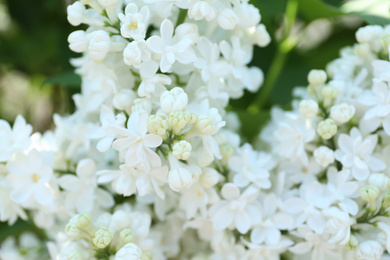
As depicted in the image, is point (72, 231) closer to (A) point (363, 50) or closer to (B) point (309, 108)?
(B) point (309, 108)

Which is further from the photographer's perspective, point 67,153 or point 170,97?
point 67,153

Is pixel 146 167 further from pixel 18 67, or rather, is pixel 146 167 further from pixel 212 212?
pixel 18 67

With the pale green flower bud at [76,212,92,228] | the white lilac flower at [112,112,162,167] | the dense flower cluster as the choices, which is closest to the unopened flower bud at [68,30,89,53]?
the dense flower cluster

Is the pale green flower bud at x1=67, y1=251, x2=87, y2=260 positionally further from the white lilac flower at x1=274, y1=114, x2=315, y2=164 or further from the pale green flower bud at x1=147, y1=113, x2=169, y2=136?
the white lilac flower at x1=274, y1=114, x2=315, y2=164

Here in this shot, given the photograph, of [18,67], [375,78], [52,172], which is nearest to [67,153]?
[52,172]

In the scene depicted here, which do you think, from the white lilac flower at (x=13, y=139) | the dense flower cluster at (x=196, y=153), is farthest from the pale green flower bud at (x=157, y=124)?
the white lilac flower at (x=13, y=139)

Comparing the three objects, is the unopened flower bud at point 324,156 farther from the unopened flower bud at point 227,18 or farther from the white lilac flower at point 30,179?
the white lilac flower at point 30,179

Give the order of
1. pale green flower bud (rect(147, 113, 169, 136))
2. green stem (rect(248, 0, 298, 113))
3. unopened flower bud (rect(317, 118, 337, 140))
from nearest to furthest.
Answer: pale green flower bud (rect(147, 113, 169, 136)) → unopened flower bud (rect(317, 118, 337, 140)) → green stem (rect(248, 0, 298, 113))
